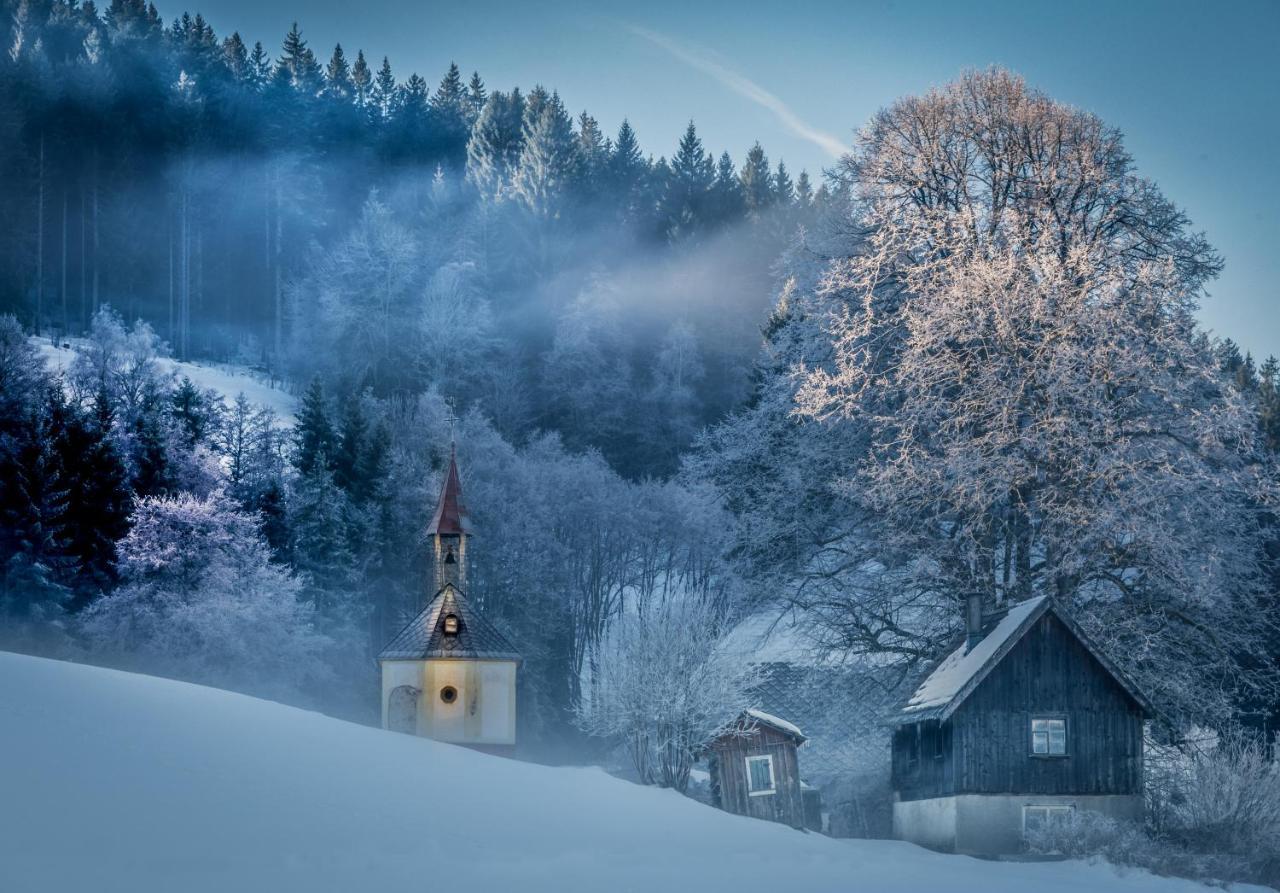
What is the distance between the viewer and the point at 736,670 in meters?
47.8

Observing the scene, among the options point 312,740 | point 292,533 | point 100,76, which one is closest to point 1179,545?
point 312,740

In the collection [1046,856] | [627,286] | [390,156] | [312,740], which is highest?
[390,156]

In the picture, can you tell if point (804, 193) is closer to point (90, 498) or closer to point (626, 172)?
point (626, 172)

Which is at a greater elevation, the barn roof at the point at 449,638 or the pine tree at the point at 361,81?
the pine tree at the point at 361,81

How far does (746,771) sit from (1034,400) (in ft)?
51.5

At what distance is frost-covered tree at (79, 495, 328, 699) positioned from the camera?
53.2 metres

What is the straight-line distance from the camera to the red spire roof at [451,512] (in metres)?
65.3

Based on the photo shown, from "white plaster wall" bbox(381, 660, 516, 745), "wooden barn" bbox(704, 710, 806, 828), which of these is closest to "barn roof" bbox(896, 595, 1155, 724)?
"wooden barn" bbox(704, 710, 806, 828)

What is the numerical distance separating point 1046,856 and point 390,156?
106 metres

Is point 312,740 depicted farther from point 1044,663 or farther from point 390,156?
point 390,156

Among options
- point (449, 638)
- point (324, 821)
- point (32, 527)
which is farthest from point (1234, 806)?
point (32, 527)

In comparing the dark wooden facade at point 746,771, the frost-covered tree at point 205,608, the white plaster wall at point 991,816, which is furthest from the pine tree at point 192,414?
the white plaster wall at point 991,816

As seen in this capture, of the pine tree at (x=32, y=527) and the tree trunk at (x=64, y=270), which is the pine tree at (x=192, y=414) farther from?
the tree trunk at (x=64, y=270)

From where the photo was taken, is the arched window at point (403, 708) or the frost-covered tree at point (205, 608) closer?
the frost-covered tree at point (205, 608)
